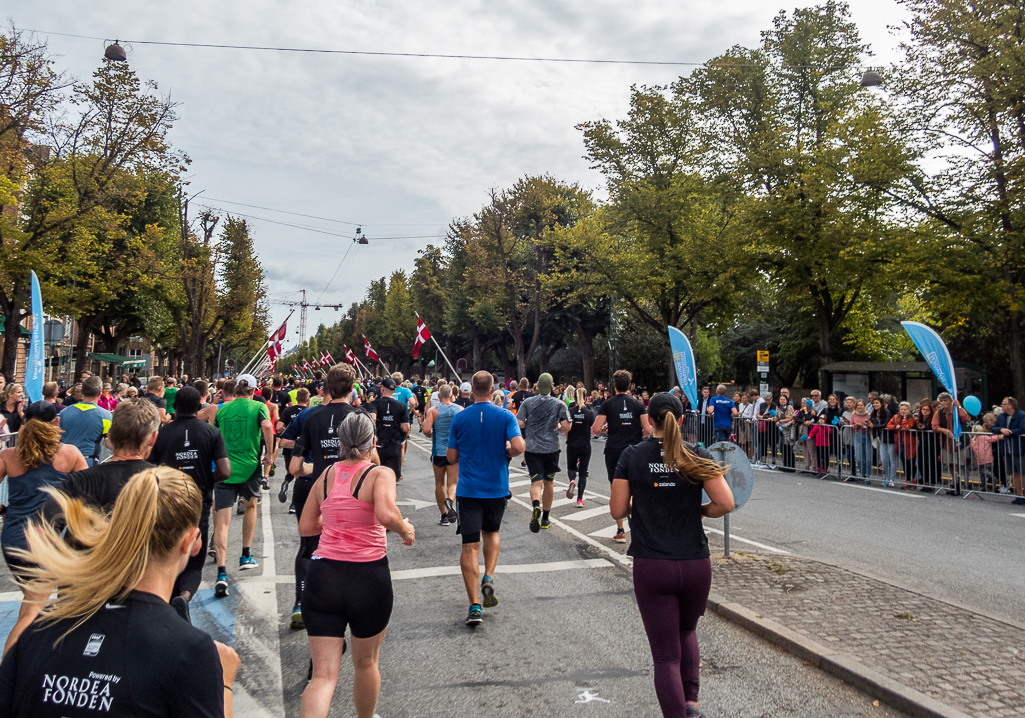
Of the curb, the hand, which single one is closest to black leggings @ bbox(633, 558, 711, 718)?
the curb

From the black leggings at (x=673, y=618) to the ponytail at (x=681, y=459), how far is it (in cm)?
43

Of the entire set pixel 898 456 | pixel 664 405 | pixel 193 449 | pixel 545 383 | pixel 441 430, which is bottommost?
pixel 898 456

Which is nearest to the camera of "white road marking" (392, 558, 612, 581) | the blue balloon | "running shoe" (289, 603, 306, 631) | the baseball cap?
"running shoe" (289, 603, 306, 631)

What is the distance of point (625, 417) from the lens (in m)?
A: 8.58

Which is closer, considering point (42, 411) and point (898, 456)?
point (42, 411)

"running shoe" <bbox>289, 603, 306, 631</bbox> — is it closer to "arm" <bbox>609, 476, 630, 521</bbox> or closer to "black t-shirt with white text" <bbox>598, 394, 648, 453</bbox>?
"arm" <bbox>609, 476, 630, 521</bbox>

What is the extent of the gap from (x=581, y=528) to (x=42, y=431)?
634 centimetres

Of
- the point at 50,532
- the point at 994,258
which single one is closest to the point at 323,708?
the point at 50,532

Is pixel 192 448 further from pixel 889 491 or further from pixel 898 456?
pixel 898 456

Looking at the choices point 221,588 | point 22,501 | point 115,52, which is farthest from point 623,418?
point 115,52

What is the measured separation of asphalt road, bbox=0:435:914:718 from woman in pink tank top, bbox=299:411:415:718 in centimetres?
81

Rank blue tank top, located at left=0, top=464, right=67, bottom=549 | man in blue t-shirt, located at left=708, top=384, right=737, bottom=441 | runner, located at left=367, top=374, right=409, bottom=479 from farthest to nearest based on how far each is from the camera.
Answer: man in blue t-shirt, located at left=708, top=384, right=737, bottom=441 → runner, located at left=367, top=374, right=409, bottom=479 → blue tank top, located at left=0, top=464, right=67, bottom=549

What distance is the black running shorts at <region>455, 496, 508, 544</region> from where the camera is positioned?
18.8 feet

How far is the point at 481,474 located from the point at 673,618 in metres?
2.48
